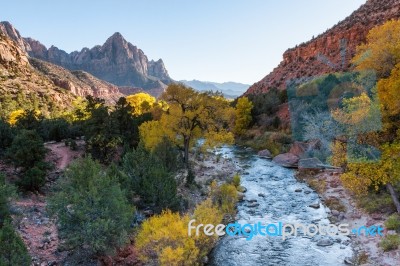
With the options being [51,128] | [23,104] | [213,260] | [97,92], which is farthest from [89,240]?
[97,92]

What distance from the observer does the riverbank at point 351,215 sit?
52.8 feet

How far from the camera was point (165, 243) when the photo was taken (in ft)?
47.2

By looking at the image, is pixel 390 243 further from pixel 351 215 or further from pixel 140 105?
pixel 140 105

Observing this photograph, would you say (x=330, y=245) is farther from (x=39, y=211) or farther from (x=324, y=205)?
(x=39, y=211)

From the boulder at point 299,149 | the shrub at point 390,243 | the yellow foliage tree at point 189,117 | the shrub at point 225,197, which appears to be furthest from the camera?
the boulder at point 299,149

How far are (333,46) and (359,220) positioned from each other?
81.2m

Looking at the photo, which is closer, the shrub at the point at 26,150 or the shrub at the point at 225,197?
the shrub at the point at 26,150

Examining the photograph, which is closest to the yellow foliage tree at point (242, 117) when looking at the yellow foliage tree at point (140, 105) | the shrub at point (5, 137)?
the yellow foliage tree at point (140, 105)

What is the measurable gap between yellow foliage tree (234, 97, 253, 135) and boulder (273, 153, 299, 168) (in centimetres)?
2278

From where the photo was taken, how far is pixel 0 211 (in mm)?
14578

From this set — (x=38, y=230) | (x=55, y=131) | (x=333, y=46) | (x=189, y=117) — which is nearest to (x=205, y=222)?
(x=38, y=230)

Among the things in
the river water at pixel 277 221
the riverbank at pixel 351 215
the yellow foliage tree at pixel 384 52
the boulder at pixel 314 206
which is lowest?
the river water at pixel 277 221

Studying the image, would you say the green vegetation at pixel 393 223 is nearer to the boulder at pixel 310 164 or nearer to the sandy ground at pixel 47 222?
the sandy ground at pixel 47 222

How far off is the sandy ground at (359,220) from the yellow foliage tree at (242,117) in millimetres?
34744
